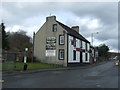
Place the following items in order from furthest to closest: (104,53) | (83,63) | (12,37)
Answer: (104,53) < (12,37) < (83,63)

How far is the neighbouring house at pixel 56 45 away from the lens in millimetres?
32125

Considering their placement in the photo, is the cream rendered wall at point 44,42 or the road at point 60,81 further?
the cream rendered wall at point 44,42

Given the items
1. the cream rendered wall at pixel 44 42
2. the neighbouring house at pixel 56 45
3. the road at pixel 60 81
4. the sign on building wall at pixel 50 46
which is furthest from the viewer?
the sign on building wall at pixel 50 46

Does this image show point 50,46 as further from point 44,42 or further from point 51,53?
point 44,42

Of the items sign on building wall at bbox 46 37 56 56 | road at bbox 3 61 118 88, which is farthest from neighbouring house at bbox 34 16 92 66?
road at bbox 3 61 118 88

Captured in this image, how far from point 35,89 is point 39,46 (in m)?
27.0

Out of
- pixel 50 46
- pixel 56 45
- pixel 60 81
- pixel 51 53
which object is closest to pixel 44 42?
pixel 50 46

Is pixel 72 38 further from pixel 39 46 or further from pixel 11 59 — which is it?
pixel 11 59

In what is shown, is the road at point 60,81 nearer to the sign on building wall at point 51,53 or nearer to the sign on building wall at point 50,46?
the sign on building wall at point 51,53

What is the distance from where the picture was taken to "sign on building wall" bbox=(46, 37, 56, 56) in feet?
108

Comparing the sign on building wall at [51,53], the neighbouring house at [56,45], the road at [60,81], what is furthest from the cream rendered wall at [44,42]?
the road at [60,81]

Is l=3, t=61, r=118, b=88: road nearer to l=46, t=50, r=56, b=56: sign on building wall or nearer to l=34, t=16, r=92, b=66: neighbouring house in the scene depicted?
l=34, t=16, r=92, b=66: neighbouring house

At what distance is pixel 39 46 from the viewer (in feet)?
117

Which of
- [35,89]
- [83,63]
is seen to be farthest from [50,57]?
[35,89]
